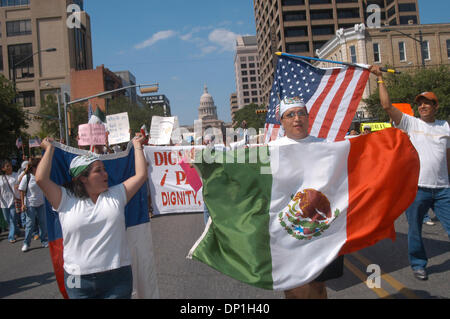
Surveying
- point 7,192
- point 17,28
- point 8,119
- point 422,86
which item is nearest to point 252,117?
point 422,86

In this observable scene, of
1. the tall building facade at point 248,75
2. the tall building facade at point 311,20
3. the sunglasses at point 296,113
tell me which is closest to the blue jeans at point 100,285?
the sunglasses at point 296,113

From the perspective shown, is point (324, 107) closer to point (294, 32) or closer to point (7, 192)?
point (7, 192)

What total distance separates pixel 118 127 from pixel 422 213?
7568mm

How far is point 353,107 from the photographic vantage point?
552 cm

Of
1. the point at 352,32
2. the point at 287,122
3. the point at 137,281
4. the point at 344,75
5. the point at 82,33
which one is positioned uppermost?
the point at 82,33

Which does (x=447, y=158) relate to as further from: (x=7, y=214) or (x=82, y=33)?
(x=82, y=33)

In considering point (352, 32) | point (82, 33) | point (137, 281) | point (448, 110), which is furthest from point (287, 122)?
point (82, 33)

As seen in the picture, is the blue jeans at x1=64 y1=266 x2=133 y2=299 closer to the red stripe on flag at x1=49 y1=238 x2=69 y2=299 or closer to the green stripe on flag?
the red stripe on flag at x1=49 y1=238 x2=69 y2=299

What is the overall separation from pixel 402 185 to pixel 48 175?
2.99m

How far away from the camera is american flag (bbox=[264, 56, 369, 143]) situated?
18.0 ft

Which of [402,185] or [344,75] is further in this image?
[344,75]

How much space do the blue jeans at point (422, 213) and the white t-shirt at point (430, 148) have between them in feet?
0.35

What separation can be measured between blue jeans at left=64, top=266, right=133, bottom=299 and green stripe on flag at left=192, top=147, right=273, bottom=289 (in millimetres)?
677

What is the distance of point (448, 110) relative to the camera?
99.0 ft
